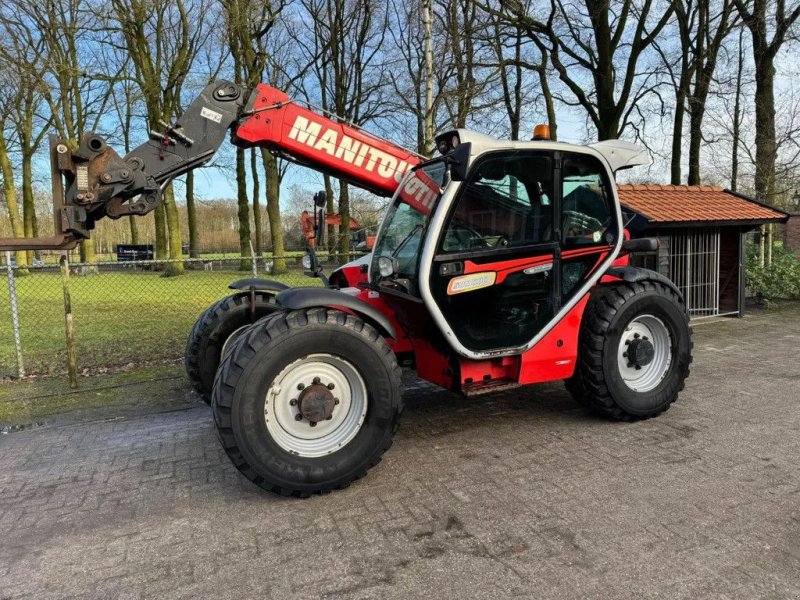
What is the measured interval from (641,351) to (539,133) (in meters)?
2.02

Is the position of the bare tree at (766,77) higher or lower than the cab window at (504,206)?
higher

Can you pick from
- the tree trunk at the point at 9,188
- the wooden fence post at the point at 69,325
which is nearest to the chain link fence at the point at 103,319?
the wooden fence post at the point at 69,325

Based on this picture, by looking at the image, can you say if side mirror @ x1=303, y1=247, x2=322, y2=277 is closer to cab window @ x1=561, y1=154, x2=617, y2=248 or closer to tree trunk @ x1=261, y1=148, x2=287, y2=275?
cab window @ x1=561, y1=154, x2=617, y2=248

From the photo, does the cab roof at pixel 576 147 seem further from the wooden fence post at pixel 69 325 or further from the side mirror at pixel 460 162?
the wooden fence post at pixel 69 325

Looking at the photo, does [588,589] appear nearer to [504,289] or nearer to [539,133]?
[504,289]

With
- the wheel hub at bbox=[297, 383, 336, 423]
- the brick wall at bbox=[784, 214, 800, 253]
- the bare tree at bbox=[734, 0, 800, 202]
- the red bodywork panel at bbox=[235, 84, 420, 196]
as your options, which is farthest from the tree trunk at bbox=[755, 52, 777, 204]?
the wheel hub at bbox=[297, 383, 336, 423]

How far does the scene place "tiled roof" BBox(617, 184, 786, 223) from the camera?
30.5 feet

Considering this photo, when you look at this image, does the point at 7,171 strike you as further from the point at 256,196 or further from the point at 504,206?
the point at 504,206

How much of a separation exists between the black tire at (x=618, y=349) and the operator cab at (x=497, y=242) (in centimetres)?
30

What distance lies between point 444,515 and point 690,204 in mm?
8593

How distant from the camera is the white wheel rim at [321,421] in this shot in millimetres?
3639

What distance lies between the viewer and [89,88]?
2469 cm

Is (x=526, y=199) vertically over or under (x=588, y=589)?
over

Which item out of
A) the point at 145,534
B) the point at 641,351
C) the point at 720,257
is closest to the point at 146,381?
the point at 145,534
